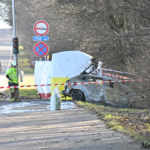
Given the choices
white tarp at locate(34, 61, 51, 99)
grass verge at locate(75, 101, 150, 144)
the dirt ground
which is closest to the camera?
the dirt ground

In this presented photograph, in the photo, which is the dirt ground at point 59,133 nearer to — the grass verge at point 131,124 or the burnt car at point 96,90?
the grass verge at point 131,124

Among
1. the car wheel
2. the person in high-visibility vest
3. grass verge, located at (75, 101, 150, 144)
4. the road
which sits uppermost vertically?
the road

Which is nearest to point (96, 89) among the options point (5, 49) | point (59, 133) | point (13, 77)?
point (13, 77)

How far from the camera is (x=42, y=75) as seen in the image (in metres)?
16.5

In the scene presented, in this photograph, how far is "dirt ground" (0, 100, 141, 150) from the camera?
6.16 meters

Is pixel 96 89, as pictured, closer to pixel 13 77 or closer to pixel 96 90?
pixel 96 90

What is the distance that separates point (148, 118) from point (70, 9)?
9213 mm

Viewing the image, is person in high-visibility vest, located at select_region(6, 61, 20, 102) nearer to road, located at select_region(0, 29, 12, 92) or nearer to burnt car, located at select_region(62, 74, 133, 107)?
burnt car, located at select_region(62, 74, 133, 107)

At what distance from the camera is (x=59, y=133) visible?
7.36 metres

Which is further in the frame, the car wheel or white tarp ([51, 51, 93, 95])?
white tarp ([51, 51, 93, 95])

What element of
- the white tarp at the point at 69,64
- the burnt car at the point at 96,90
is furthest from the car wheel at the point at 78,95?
the white tarp at the point at 69,64

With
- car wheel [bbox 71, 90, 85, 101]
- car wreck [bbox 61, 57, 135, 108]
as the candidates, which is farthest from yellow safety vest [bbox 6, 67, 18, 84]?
car wheel [bbox 71, 90, 85, 101]

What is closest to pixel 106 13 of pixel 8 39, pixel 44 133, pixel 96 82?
pixel 96 82

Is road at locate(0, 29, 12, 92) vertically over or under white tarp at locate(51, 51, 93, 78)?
over
